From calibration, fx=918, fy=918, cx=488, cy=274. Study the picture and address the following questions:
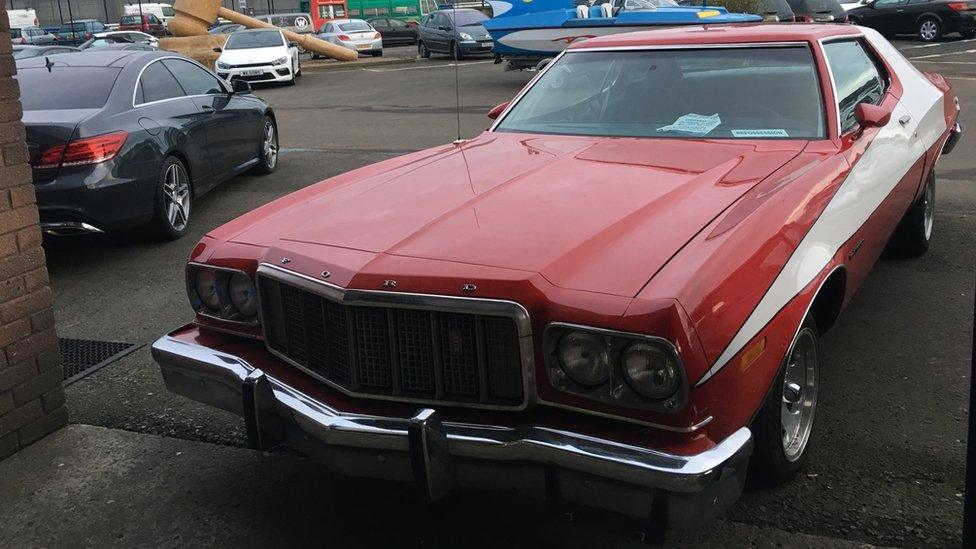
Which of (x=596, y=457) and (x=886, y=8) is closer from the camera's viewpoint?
(x=596, y=457)

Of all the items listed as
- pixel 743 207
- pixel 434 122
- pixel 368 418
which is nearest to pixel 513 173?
pixel 743 207

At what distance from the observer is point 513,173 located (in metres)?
3.78

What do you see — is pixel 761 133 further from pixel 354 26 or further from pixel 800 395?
pixel 354 26

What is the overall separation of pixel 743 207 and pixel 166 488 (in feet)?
7.89

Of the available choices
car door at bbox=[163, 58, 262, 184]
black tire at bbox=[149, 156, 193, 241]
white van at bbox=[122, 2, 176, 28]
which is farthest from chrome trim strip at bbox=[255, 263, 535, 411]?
white van at bbox=[122, 2, 176, 28]

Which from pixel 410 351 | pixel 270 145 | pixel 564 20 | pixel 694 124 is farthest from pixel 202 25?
pixel 410 351

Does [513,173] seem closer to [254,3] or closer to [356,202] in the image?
[356,202]

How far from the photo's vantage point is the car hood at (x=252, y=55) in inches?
877

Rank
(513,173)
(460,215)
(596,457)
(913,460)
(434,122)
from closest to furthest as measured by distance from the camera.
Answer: (596,457) → (460,215) → (913,460) → (513,173) → (434,122)

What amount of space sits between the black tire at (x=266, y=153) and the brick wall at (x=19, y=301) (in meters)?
5.72

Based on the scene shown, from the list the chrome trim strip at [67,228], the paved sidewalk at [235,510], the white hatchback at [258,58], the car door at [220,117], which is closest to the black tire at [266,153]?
the car door at [220,117]

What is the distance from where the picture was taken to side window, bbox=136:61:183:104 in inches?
289

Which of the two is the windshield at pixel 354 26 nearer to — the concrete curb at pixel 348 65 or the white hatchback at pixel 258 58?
the concrete curb at pixel 348 65

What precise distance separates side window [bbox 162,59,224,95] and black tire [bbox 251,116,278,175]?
954 millimetres
